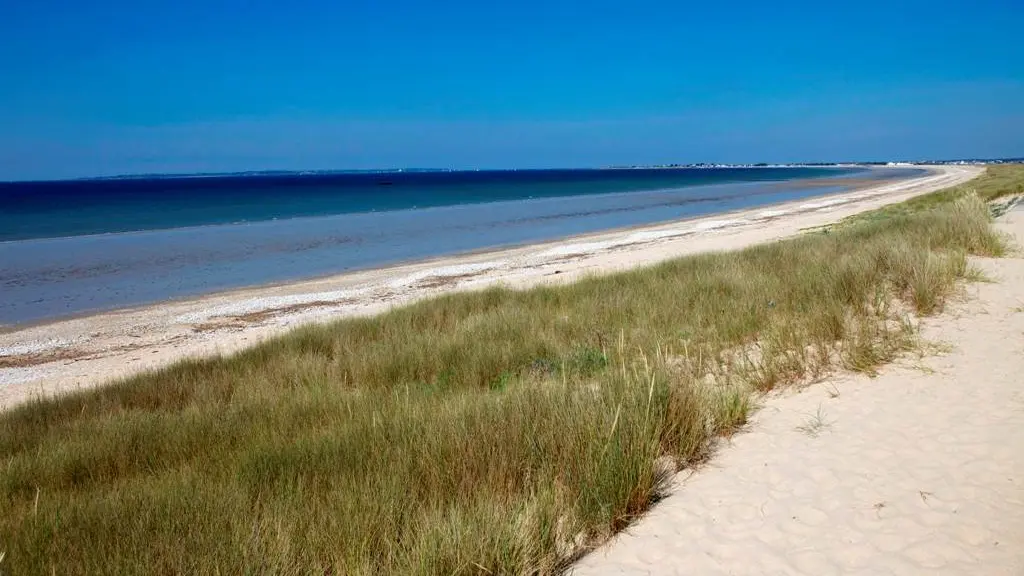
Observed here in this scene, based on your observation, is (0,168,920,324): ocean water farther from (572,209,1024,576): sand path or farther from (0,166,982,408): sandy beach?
(572,209,1024,576): sand path

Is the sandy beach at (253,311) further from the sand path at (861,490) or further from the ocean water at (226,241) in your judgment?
the sand path at (861,490)

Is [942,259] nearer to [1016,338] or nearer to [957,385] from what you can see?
[1016,338]

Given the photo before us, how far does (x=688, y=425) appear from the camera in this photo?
458 centimetres

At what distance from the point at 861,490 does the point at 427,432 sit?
9.27ft

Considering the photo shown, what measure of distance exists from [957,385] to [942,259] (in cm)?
501

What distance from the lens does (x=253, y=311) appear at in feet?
48.2

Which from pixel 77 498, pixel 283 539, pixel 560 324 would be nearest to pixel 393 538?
pixel 283 539

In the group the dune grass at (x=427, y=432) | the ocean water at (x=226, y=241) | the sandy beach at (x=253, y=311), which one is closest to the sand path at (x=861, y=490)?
the dune grass at (x=427, y=432)

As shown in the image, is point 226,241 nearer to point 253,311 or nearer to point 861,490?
point 253,311

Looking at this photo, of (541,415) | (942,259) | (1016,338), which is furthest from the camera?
(942,259)

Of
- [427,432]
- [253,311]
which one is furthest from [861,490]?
[253,311]

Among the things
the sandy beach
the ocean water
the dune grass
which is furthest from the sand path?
the ocean water

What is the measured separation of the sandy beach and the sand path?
8.82 meters

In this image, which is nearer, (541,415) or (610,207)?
(541,415)
